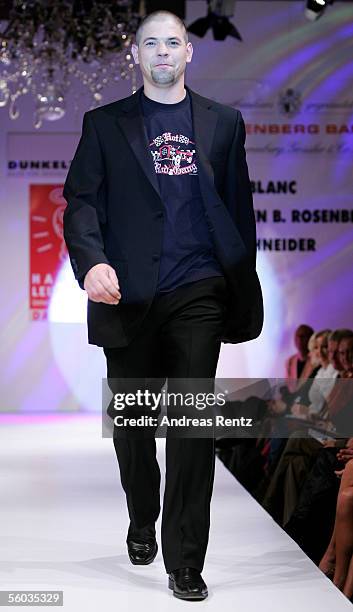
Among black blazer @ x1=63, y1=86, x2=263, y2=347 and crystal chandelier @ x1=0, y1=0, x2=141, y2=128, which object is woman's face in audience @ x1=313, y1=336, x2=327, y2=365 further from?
black blazer @ x1=63, y1=86, x2=263, y2=347

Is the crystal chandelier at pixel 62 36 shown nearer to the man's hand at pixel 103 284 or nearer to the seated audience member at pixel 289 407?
the seated audience member at pixel 289 407

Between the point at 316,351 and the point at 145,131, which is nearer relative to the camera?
the point at 145,131

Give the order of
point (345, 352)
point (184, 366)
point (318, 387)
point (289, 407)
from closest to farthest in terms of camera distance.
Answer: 1. point (184, 366)
2. point (345, 352)
3. point (289, 407)
4. point (318, 387)

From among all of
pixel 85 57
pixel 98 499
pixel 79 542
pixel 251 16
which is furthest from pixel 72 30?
pixel 79 542

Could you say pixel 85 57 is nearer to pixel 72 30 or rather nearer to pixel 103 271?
pixel 72 30

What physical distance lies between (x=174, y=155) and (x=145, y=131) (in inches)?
3.6

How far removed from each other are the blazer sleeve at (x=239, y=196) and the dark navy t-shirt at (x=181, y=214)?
88mm

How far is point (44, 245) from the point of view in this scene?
8930 millimetres

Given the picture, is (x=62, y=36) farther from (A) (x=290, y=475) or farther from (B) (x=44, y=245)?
(A) (x=290, y=475)

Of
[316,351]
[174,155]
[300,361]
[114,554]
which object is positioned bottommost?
[300,361]

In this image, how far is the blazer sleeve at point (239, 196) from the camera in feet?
8.43

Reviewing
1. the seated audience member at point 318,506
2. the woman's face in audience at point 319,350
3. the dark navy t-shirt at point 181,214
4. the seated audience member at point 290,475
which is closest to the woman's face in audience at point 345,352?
the seated audience member at point 290,475

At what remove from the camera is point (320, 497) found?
301cm

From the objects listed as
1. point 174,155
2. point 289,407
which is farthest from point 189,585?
point 289,407
